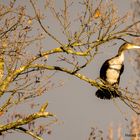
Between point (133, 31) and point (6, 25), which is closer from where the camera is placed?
point (133, 31)

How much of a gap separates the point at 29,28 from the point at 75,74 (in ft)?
4.12

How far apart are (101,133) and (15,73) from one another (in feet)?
12.8

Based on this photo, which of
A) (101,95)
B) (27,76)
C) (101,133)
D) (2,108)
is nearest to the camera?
(2,108)

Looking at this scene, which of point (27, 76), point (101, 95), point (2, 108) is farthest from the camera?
point (101, 95)

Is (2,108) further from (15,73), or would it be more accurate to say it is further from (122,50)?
(122,50)

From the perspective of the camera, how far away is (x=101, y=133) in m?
9.83

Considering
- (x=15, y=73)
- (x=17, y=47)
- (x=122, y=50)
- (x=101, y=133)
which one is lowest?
(x=101, y=133)

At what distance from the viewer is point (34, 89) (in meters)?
A: 6.97

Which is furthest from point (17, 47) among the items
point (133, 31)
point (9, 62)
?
point (133, 31)

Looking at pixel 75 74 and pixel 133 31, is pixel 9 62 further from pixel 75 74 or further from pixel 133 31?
pixel 133 31

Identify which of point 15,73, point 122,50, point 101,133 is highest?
point 122,50

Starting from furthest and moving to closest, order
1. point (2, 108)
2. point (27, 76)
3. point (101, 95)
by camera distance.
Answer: point (101, 95), point (27, 76), point (2, 108)

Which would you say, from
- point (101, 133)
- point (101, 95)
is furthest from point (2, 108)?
point (101, 133)

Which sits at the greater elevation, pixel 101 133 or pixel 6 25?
pixel 6 25
